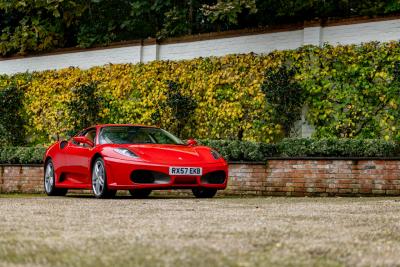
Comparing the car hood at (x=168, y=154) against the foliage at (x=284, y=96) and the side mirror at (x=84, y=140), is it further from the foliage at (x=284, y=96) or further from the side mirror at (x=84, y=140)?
the foliage at (x=284, y=96)

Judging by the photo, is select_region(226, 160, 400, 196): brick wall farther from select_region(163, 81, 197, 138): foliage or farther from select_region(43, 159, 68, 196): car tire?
select_region(43, 159, 68, 196): car tire

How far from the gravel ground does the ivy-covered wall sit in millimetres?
6917

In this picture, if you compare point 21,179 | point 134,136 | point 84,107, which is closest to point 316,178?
→ point 134,136

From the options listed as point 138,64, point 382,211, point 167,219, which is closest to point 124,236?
point 167,219

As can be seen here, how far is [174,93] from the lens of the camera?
16484mm

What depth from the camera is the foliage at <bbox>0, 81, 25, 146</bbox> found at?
19.5 metres

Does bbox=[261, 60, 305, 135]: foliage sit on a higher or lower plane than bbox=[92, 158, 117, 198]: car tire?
higher

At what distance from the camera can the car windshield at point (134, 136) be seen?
1201cm

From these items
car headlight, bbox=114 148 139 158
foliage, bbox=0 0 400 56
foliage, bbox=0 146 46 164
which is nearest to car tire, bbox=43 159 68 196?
car headlight, bbox=114 148 139 158

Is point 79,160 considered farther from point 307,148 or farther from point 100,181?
point 307,148

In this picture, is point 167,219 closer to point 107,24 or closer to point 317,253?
point 317,253

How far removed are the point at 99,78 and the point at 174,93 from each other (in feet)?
8.68

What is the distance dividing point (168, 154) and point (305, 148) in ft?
10.2

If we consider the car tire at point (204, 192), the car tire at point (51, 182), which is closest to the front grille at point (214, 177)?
the car tire at point (204, 192)
